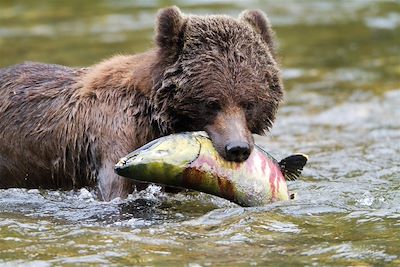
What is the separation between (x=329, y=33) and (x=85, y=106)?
1229 centimetres

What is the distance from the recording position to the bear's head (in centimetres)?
718

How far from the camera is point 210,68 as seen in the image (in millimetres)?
7254

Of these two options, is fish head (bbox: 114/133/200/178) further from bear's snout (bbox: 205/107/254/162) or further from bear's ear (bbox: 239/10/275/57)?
bear's ear (bbox: 239/10/275/57)

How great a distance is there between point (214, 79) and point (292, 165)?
1.01 metres

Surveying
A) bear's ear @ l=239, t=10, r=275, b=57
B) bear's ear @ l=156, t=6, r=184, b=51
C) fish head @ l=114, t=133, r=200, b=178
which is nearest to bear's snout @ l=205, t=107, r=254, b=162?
fish head @ l=114, t=133, r=200, b=178

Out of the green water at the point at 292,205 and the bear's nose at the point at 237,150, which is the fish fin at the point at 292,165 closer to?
the green water at the point at 292,205

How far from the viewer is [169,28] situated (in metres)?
7.47

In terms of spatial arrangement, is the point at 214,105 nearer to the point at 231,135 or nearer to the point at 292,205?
the point at 231,135

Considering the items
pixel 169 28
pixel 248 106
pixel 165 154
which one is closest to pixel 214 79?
pixel 248 106

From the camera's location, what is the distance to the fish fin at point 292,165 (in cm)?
752

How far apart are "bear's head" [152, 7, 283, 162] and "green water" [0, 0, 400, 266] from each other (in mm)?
699

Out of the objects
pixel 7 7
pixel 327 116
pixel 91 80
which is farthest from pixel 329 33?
pixel 91 80

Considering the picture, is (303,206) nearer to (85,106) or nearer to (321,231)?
(321,231)

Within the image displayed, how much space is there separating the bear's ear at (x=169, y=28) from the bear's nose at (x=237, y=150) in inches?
41.5
